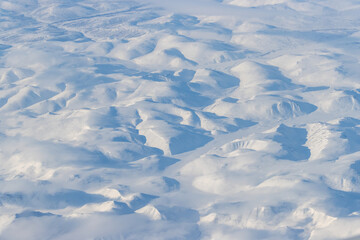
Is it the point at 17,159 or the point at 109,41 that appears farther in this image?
the point at 109,41

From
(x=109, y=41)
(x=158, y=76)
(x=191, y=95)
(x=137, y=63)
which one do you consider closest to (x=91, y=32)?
(x=109, y=41)

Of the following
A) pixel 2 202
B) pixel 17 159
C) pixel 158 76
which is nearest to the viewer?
pixel 2 202

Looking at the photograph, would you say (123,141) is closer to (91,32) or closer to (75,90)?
(75,90)

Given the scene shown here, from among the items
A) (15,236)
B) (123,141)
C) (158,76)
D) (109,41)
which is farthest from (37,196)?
(109,41)

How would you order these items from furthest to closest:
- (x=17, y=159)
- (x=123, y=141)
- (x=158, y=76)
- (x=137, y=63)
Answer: (x=137, y=63), (x=158, y=76), (x=123, y=141), (x=17, y=159)

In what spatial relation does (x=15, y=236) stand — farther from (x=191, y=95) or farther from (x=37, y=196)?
(x=191, y=95)

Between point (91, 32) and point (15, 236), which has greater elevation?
point (15, 236)
